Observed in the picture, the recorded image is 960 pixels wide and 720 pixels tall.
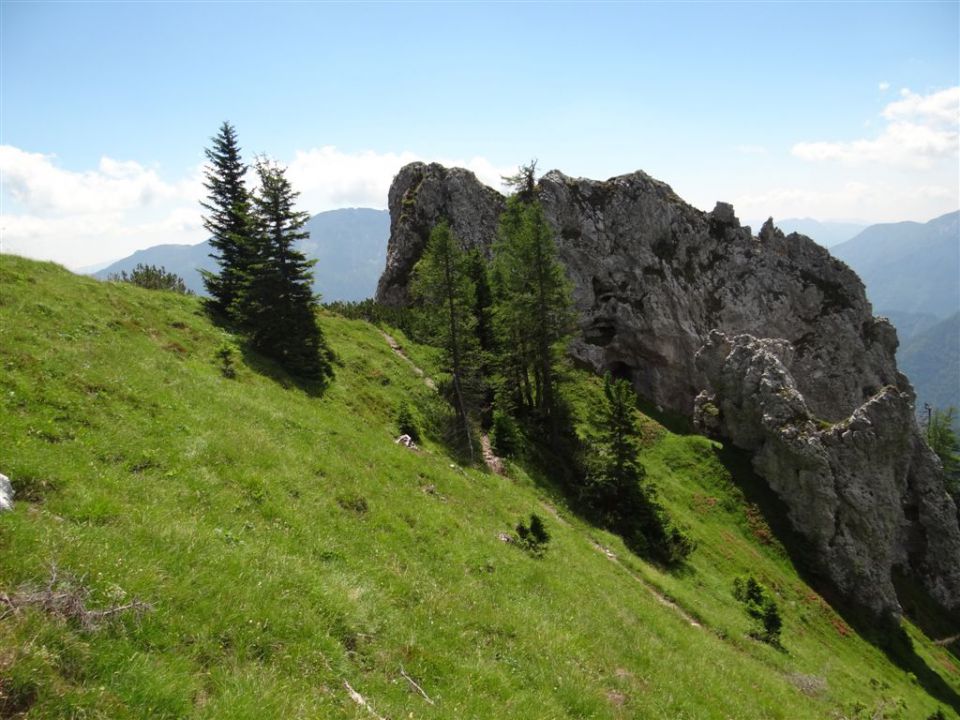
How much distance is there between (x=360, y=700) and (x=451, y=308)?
99.8 feet

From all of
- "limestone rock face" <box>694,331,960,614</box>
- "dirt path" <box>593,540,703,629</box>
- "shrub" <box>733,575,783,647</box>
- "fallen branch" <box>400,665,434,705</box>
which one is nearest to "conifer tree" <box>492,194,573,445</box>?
"dirt path" <box>593,540,703,629</box>

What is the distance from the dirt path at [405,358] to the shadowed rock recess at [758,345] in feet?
54.3

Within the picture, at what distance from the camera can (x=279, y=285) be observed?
3350 centimetres

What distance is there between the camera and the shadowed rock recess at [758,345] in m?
49.0

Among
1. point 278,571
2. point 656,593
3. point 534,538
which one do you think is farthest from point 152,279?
point 656,593

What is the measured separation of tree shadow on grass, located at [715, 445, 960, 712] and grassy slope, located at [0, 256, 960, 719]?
16382 millimetres

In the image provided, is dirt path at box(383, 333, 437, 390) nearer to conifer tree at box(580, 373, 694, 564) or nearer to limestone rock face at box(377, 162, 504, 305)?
conifer tree at box(580, 373, 694, 564)

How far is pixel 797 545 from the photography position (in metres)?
46.4

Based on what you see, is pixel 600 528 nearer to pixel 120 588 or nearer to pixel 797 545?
pixel 797 545

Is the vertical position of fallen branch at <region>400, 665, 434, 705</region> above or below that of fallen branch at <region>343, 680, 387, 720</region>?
below

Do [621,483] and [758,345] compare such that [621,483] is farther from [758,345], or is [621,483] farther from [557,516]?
[758,345]

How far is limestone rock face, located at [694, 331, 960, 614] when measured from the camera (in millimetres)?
46344

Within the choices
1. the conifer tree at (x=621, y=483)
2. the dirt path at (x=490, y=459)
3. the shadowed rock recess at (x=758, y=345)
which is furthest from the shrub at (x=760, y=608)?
the dirt path at (x=490, y=459)

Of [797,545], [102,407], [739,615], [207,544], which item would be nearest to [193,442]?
[102,407]
